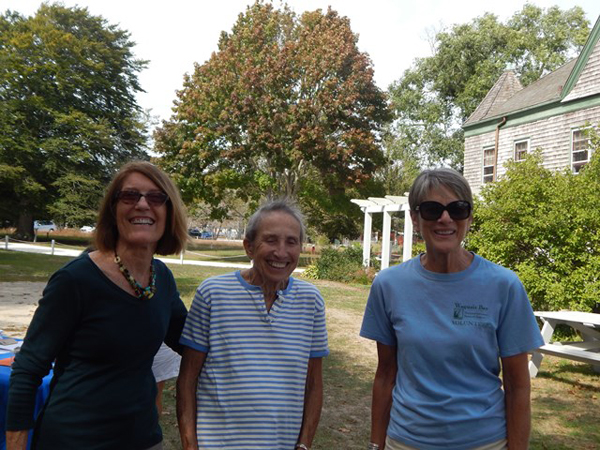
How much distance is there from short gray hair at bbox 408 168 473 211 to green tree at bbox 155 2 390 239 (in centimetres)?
2483

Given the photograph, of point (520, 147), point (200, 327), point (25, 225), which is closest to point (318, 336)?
point (200, 327)

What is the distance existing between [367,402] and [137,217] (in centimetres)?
474

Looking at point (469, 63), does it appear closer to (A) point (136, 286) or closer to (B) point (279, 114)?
(B) point (279, 114)

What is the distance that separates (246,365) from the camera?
6.53 feet

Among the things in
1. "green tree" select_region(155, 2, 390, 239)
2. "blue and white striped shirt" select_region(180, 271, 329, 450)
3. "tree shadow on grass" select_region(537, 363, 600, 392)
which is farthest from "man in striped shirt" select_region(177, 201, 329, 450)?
→ "green tree" select_region(155, 2, 390, 239)

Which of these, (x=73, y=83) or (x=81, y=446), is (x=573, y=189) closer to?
(x=81, y=446)

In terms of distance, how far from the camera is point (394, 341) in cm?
219

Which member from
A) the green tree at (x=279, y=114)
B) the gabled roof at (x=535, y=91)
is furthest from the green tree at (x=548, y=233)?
the green tree at (x=279, y=114)

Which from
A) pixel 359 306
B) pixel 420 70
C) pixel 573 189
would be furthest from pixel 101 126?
pixel 573 189

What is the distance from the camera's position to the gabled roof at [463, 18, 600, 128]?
1762 centimetres

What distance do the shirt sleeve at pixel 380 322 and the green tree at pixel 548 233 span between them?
8.23 metres

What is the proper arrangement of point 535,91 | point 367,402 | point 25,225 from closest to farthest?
point 367,402, point 535,91, point 25,225

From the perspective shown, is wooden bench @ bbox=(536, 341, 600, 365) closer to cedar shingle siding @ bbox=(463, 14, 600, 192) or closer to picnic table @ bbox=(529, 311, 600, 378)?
picnic table @ bbox=(529, 311, 600, 378)

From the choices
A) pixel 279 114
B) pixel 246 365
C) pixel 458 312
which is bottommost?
pixel 246 365
